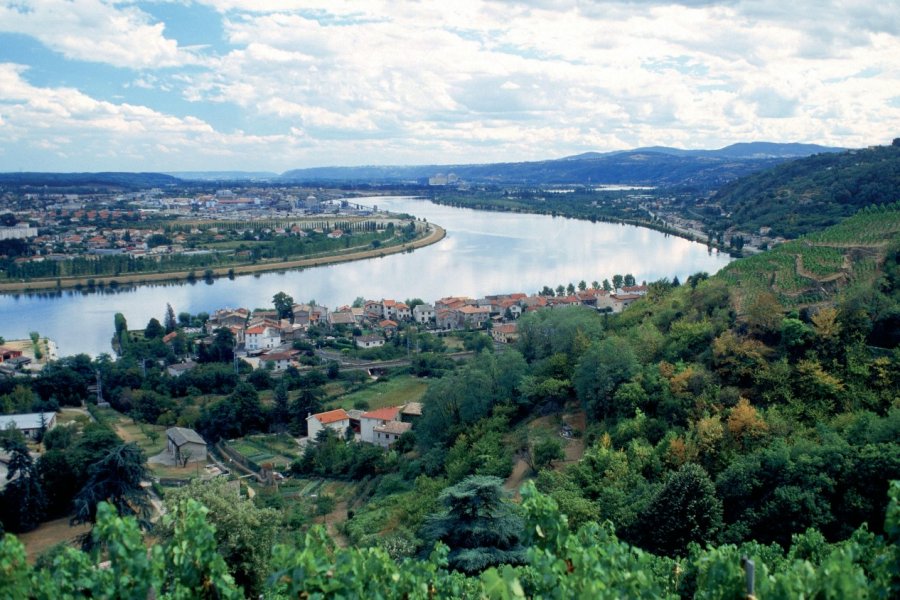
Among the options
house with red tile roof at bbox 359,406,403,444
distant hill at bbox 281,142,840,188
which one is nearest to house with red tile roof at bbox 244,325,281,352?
house with red tile roof at bbox 359,406,403,444

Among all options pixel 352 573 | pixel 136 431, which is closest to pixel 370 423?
pixel 136 431

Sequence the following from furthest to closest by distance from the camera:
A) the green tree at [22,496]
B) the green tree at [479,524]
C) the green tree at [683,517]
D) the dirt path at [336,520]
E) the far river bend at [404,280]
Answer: the far river bend at [404,280]
the green tree at [22,496]
the dirt path at [336,520]
the green tree at [683,517]
the green tree at [479,524]

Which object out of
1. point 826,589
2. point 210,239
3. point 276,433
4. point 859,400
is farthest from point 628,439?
point 210,239

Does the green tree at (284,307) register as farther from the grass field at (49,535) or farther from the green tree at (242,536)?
the green tree at (242,536)

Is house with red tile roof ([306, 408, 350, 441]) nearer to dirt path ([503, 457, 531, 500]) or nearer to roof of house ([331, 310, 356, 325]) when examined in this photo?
dirt path ([503, 457, 531, 500])

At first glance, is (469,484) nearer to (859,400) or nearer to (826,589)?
(826,589)

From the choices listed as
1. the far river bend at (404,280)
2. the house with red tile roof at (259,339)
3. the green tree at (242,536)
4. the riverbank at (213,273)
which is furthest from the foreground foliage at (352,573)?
the riverbank at (213,273)
